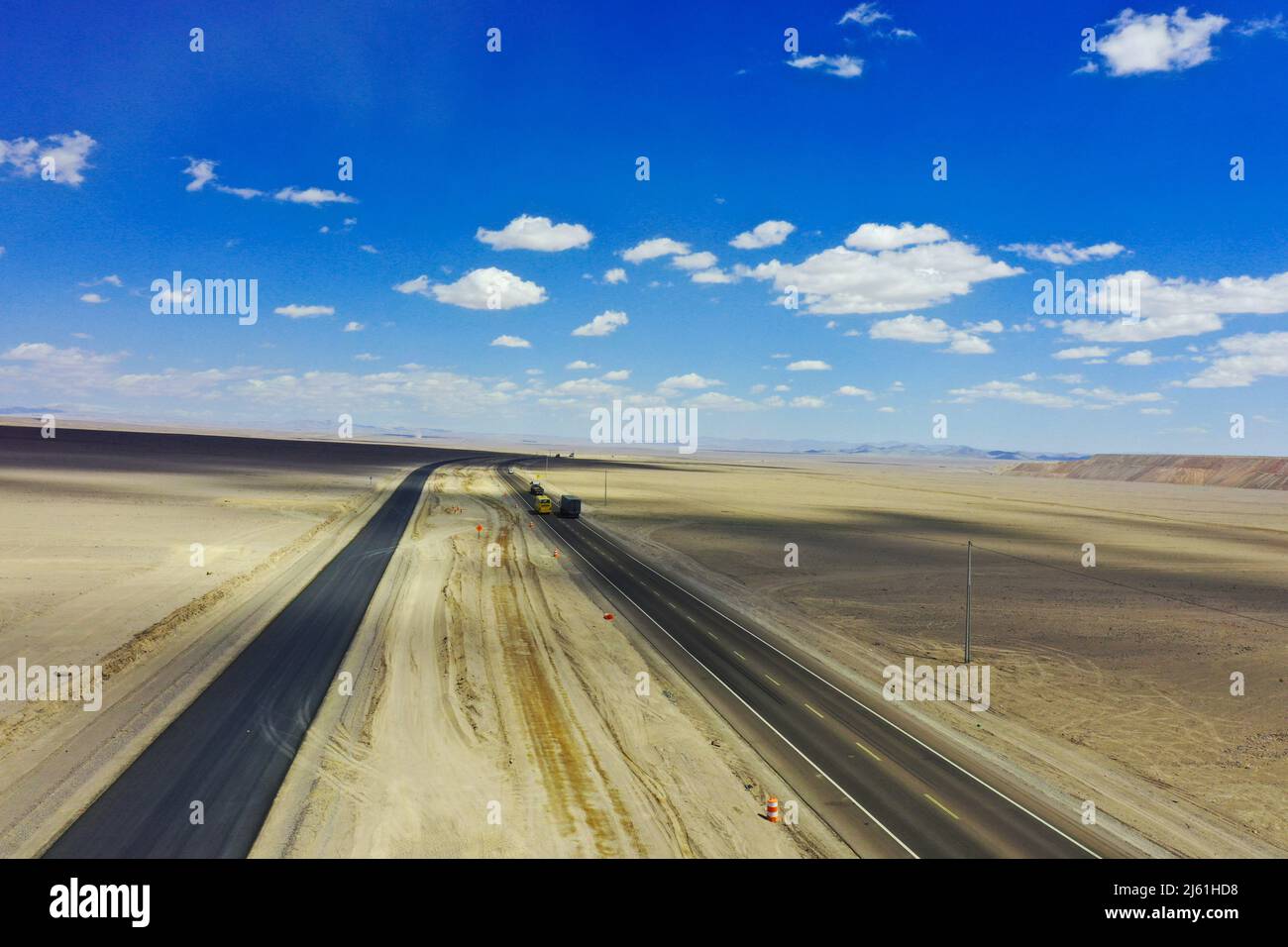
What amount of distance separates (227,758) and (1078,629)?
140 feet

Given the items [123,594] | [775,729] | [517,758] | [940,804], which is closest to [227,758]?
[517,758]

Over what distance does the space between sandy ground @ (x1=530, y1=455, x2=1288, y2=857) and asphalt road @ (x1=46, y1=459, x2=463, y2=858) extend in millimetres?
23311

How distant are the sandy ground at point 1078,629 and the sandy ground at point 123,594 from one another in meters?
28.2

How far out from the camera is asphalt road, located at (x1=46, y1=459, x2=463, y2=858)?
17.7m

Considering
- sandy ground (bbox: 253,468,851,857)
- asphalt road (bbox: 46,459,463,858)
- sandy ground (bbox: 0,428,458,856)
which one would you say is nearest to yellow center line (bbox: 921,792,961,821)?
sandy ground (bbox: 253,468,851,857)

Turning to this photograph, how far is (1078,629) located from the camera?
4059cm

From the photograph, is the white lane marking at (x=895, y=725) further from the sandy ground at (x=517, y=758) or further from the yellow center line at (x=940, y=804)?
the sandy ground at (x=517, y=758)

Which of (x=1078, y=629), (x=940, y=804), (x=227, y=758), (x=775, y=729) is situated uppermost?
(x=227, y=758)

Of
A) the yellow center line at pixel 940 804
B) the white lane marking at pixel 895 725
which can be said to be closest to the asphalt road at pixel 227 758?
the yellow center line at pixel 940 804

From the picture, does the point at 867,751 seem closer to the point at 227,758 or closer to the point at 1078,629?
the point at 227,758

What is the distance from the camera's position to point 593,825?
18984mm

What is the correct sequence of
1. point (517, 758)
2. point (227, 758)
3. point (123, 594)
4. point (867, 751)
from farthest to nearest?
point (123, 594)
point (867, 751)
point (517, 758)
point (227, 758)
